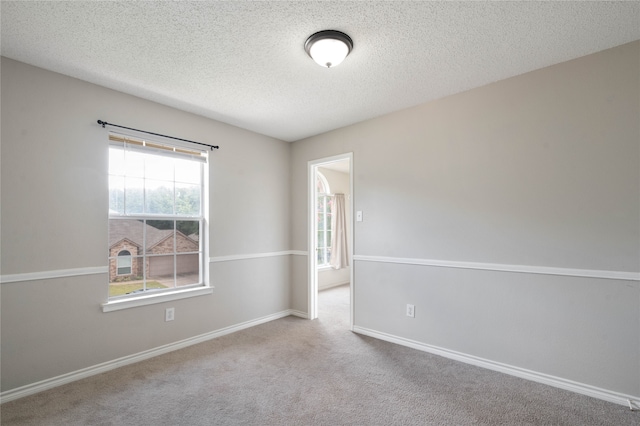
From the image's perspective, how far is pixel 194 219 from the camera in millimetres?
3504

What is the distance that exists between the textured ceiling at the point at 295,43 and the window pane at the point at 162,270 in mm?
1649

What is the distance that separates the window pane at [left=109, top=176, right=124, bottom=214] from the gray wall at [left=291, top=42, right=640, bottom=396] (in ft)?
8.43

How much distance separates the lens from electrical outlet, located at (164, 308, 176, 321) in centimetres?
315

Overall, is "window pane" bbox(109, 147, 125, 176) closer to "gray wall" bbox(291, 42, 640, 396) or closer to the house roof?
the house roof

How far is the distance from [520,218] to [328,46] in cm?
210

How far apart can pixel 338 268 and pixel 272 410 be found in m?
4.42

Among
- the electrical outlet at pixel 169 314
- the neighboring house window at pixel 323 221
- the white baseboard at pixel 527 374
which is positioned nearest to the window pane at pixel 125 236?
the electrical outlet at pixel 169 314

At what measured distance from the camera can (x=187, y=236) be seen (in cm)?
346

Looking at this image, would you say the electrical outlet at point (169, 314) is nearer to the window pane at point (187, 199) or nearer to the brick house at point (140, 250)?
the brick house at point (140, 250)

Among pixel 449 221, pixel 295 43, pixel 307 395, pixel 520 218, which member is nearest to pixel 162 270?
pixel 307 395

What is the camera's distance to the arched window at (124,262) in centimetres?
294

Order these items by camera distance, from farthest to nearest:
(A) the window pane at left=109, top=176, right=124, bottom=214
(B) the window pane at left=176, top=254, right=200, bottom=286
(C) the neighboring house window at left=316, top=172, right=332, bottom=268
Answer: (C) the neighboring house window at left=316, top=172, right=332, bottom=268 → (B) the window pane at left=176, top=254, right=200, bottom=286 → (A) the window pane at left=109, top=176, right=124, bottom=214

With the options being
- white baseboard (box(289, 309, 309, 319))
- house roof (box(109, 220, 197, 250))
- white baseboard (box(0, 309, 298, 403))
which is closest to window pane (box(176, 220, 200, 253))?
house roof (box(109, 220, 197, 250))

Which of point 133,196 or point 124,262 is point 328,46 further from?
point 124,262
